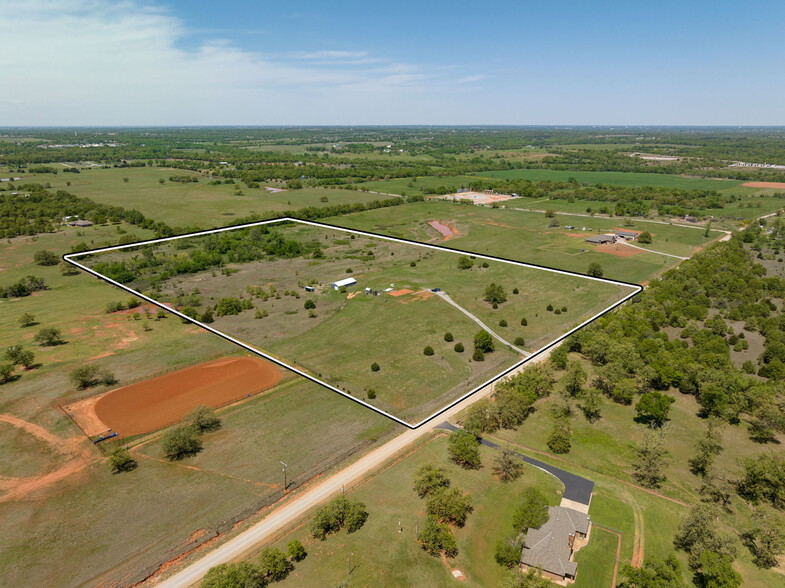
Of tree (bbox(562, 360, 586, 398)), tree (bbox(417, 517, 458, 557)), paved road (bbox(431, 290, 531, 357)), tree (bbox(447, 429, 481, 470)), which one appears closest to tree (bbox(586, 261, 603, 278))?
paved road (bbox(431, 290, 531, 357))

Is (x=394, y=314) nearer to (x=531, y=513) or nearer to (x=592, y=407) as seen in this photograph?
(x=592, y=407)

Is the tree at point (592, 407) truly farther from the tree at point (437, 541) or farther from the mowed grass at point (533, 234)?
the mowed grass at point (533, 234)

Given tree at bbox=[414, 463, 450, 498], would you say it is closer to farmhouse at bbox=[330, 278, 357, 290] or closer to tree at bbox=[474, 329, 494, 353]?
tree at bbox=[474, 329, 494, 353]

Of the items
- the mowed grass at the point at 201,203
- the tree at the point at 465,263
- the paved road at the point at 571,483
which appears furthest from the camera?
the mowed grass at the point at 201,203

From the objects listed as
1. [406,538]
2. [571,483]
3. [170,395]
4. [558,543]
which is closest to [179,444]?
[170,395]

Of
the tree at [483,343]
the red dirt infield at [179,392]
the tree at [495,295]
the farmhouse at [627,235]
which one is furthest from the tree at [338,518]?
the farmhouse at [627,235]
